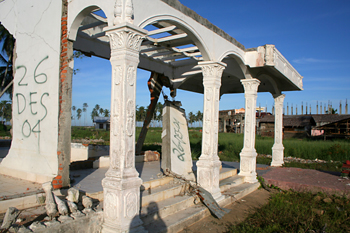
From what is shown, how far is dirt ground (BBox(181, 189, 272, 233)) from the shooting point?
484 cm

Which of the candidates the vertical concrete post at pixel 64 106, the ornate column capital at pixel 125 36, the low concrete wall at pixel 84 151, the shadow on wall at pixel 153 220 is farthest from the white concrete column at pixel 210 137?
the low concrete wall at pixel 84 151

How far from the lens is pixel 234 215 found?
5.64 meters

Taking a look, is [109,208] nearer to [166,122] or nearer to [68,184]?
[68,184]

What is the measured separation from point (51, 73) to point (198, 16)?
2979 millimetres

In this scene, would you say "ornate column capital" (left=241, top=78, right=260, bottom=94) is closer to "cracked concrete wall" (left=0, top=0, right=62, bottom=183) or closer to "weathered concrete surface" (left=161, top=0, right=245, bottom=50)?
"weathered concrete surface" (left=161, top=0, right=245, bottom=50)

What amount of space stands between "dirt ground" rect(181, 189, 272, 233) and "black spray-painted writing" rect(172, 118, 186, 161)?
1.56 m

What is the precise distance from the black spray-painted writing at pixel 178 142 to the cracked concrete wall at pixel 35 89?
271 centimetres

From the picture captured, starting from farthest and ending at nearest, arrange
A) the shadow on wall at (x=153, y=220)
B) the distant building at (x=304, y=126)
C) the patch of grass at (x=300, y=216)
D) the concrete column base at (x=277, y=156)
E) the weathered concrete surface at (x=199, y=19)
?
the distant building at (x=304, y=126)
the concrete column base at (x=277, y=156)
the weathered concrete surface at (x=199, y=19)
the patch of grass at (x=300, y=216)
the shadow on wall at (x=153, y=220)

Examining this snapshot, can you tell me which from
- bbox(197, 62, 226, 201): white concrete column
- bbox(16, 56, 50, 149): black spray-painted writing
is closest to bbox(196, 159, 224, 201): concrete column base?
bbox(197, 62, 226, 201): white concrete column

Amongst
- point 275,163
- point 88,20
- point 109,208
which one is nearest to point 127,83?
point 109,208

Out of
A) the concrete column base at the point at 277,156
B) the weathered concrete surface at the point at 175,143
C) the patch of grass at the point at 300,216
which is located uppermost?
the weathered concrete surface at the point at 175,143

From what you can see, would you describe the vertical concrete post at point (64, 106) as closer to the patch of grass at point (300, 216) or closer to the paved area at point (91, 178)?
the paved area at point (91, 178)

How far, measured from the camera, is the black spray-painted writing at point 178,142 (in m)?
6.46

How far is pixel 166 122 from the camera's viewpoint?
6578mm
